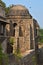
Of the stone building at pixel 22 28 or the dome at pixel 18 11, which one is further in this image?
the dome at pixel 18 11

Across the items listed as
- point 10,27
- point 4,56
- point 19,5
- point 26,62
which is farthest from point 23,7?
point 4,56

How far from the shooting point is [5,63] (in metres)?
11.0

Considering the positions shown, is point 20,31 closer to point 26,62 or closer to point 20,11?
point 20,11

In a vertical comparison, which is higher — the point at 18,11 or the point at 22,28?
the point at 18,11

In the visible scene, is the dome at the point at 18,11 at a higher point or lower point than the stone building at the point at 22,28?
higher

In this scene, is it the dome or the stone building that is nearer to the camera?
the stone building

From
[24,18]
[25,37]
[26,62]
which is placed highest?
[24,18]

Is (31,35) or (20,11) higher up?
(20,11)

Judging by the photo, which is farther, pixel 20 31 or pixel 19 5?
pixel 19 5

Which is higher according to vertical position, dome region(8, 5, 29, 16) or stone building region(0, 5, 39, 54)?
dome region(8, 5, 29, 16)

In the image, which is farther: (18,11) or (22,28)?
(18,11)

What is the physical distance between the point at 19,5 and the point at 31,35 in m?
3.74

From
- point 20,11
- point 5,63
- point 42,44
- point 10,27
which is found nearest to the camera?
point 5,63

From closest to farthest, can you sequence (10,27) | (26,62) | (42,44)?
(26,62) < (10,27) < (42,44)
